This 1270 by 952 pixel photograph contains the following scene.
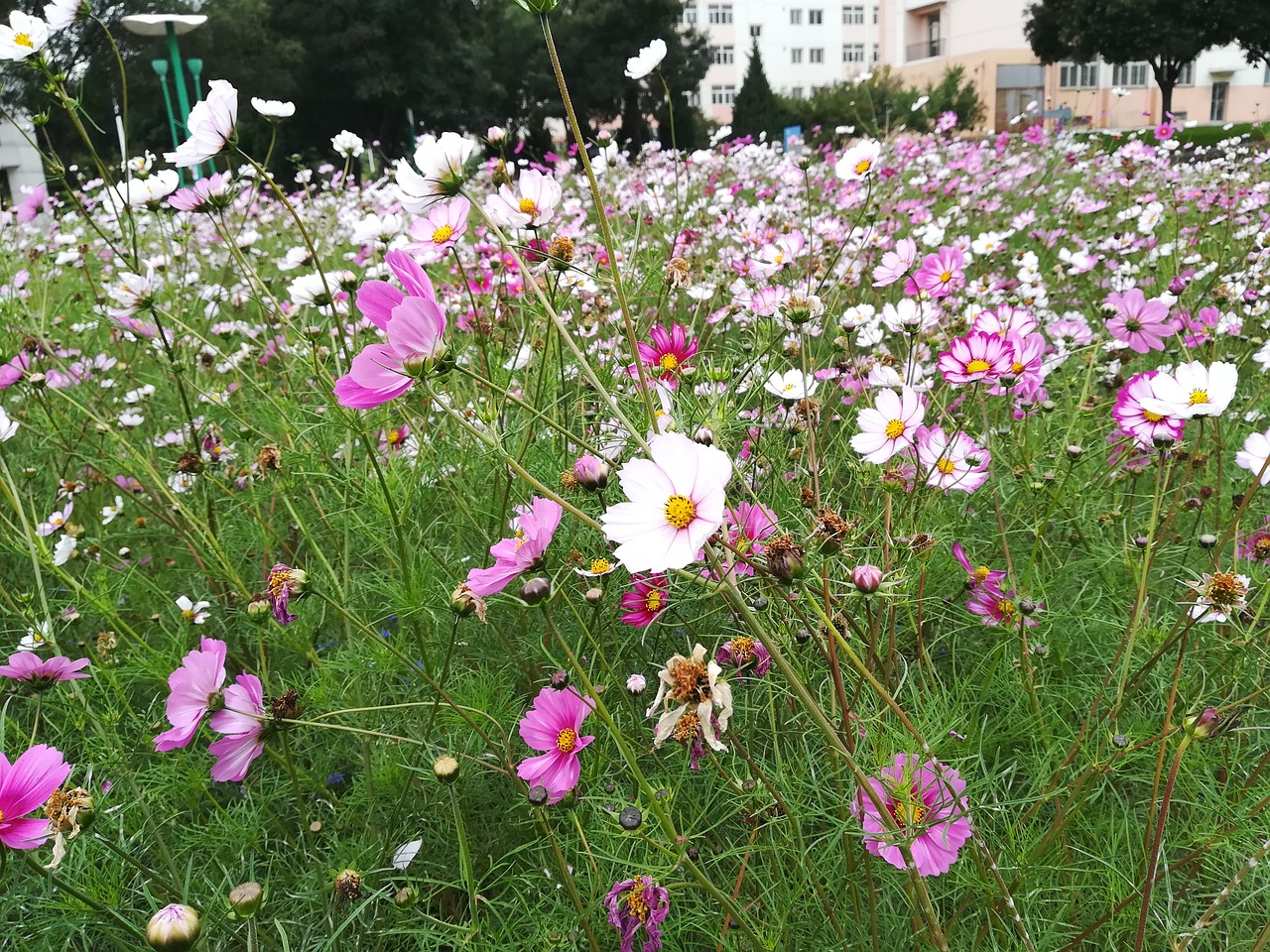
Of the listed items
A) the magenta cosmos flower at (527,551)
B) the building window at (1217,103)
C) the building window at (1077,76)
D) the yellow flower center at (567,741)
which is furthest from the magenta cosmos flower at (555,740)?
the building window at (1217,103)

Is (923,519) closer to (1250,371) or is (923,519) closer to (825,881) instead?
(825,881)

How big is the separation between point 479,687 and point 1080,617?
70cm

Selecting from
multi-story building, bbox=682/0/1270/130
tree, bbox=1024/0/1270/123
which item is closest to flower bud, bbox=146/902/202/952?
tree, bbox=1024/0/1270/123

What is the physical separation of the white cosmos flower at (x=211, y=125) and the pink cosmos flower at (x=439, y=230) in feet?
0.75

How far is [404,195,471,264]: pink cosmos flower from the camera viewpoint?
82 centimetres

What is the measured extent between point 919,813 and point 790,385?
54 centimetres

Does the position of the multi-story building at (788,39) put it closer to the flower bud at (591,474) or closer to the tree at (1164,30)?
the tree at (1164,30)

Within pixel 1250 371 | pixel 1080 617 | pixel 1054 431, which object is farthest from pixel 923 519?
pixel 1250 371

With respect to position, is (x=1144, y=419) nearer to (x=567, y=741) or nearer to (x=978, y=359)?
(x=978, y=359)

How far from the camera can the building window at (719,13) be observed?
28969 millimetres

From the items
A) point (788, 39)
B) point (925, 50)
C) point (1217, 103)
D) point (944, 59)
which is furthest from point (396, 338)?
point (788, 39)

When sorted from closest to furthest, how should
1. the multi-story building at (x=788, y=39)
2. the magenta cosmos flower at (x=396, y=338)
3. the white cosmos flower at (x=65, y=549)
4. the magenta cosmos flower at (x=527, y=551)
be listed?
the magenta cosmos flower at (x=396, y=338) < the magenta cosmos flower at (x=527, y=551) < the white cosmos flower at (x=65, y=549) < the multi-story building at (x=788, y=39)

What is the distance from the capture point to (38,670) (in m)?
0.75

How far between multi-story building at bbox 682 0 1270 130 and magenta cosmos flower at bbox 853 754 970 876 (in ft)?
60.6
